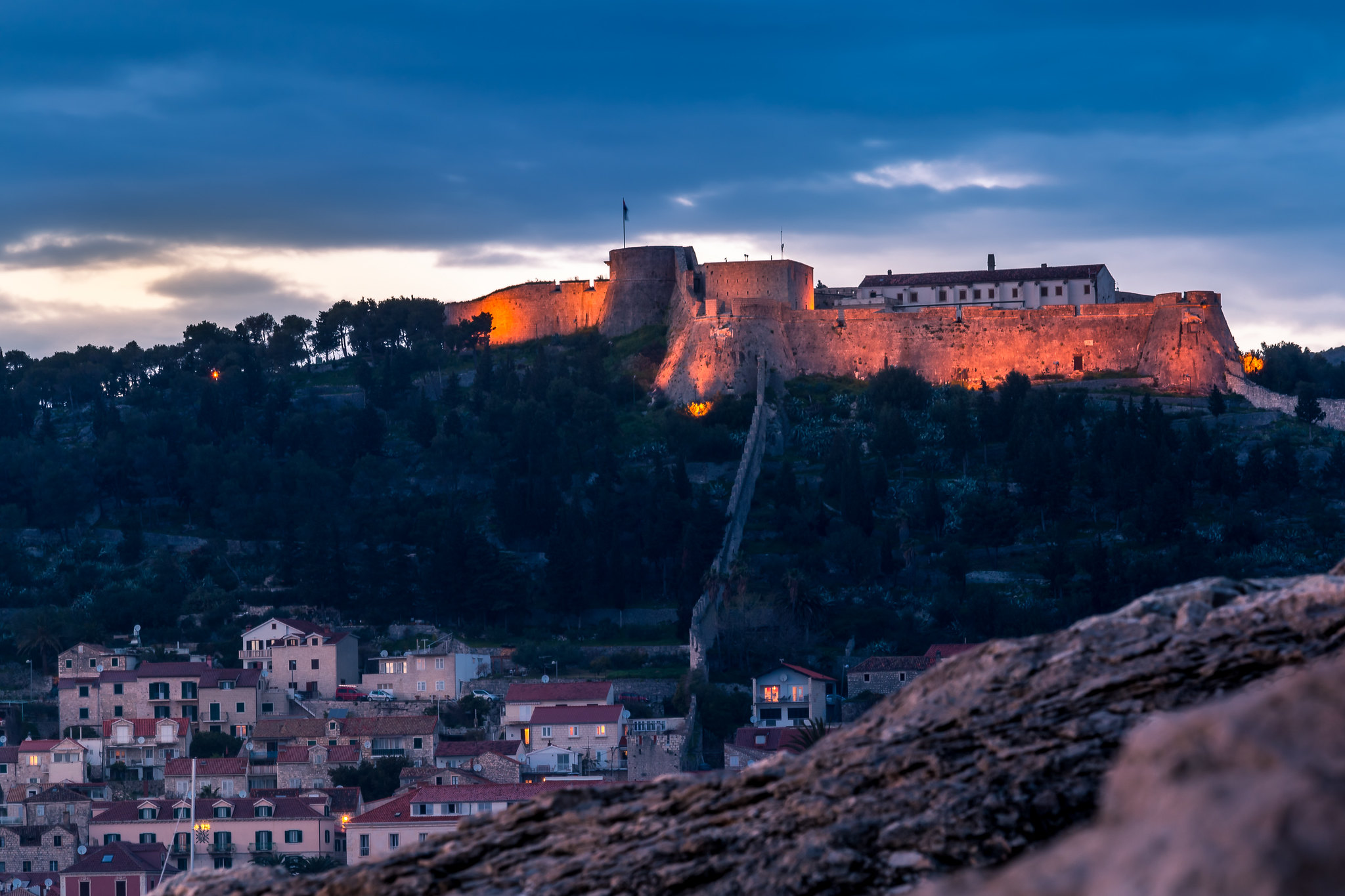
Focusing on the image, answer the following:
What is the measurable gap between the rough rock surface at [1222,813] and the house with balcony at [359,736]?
49.9 metres

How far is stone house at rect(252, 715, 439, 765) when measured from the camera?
175 feet

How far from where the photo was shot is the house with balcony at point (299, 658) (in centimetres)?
6078

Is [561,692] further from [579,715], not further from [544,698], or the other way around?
[579,715]

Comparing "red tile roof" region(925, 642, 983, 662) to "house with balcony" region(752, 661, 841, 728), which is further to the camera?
"red tile roof" region(925, 642, 983, 662)

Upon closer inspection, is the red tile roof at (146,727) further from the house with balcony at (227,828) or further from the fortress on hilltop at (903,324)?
the fortress on hilltop at (903,324)

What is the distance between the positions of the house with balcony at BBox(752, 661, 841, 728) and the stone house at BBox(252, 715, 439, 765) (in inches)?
367

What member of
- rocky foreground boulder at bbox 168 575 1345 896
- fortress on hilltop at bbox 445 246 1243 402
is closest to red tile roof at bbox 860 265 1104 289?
fortress on hilltop at bbox 445 246 1243 402

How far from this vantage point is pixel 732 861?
6941 mm

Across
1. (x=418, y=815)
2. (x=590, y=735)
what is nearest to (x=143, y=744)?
(x=590, y=735)

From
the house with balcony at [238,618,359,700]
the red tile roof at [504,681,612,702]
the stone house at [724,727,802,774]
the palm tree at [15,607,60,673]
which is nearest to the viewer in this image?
the stone house at [724,727,802,774]

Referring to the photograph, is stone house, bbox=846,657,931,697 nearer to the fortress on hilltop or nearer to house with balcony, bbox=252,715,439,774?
house with balcony, bbox=252,715,439,774

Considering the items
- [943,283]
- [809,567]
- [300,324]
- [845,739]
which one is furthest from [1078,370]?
[845,739]

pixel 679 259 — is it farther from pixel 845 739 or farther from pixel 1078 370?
pixel 845 739

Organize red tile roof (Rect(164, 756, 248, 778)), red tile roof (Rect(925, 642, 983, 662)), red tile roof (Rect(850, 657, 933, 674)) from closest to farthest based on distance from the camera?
red tile roof (Rect(164, 756, 248, 778)) → red tile roof (Rect(925, 642, 983, 662)) → red tile roof (Rect(850, 657, 933, 674))
